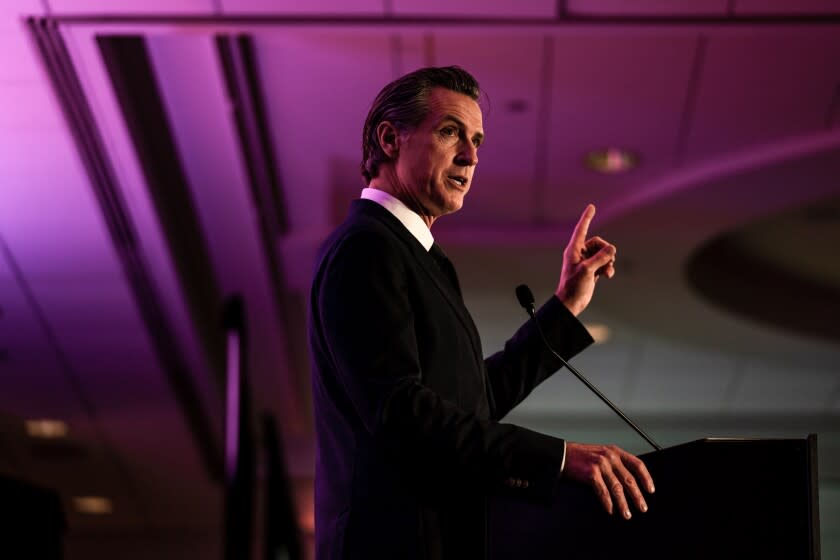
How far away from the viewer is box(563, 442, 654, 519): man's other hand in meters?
1.22

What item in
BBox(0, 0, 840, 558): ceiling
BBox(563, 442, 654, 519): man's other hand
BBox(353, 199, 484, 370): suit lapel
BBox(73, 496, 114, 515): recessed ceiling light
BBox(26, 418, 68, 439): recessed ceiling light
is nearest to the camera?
BBox(563, 442, 654, 519): man's other hand

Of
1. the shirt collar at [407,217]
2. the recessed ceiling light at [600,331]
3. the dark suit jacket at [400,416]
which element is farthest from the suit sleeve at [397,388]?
the recessed ceiling light at [600,331]

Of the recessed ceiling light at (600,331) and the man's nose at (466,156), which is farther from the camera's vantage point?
the recessed ceiling light at (600,331)

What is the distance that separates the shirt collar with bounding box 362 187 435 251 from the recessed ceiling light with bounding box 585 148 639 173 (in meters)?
4.41

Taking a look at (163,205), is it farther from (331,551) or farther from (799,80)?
(331,551)

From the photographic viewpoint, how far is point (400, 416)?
1262 mm

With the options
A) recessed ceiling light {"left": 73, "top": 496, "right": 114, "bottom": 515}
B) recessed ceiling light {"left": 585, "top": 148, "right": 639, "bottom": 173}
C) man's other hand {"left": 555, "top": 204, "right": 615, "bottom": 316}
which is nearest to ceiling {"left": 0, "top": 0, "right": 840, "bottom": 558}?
recessed ceiling light {"left": 585, "top": 148, "right": 639, "bottom": 173}

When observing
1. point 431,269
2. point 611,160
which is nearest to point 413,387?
point 431,269

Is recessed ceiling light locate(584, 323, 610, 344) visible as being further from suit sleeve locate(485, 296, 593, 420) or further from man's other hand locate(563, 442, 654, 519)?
man's other hand locate(563, 442, 654, 519)

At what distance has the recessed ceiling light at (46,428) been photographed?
8.28 metres

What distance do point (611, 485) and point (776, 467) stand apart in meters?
0.22

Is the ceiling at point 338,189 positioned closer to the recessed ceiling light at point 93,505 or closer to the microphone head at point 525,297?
the recessed ceiling light at point 93,505

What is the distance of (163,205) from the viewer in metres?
5.93

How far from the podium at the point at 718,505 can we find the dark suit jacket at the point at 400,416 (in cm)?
8
